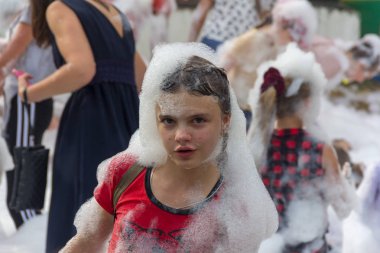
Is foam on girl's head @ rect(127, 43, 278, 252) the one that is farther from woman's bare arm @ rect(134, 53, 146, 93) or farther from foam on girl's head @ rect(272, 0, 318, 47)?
foam on girl's head @ rect(272, 0, 318, 47)

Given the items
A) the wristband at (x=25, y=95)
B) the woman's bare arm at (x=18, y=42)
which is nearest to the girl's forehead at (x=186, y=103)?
the wristband at (x=25, y=95)

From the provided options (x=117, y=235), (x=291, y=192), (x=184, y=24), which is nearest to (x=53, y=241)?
(x=291, y=192)

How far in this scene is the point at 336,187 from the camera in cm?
325

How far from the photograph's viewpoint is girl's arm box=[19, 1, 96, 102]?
2770mm

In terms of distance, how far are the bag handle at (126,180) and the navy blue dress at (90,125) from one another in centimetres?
109

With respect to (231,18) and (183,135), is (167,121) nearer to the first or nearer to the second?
(183,135)

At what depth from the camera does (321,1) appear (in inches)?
242

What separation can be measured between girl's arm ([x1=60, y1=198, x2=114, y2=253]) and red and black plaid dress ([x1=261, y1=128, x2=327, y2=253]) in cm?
155

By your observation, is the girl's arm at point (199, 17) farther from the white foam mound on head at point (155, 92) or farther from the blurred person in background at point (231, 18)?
the white foam mound on head at point (155, 92)

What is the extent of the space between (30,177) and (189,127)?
1466 millimetres

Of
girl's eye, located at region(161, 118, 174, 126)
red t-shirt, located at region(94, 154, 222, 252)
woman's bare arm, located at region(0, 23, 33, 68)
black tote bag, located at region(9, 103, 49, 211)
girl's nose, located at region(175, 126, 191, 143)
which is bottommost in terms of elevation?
black tote bag, located at region(9, 103, 49, 211)

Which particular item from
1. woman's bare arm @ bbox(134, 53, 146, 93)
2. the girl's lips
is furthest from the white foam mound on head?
woman's bare arm @ bbox(134, 53, 146, 93)

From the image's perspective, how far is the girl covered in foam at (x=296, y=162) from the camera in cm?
323

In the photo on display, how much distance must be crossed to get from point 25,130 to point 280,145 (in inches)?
56.7
